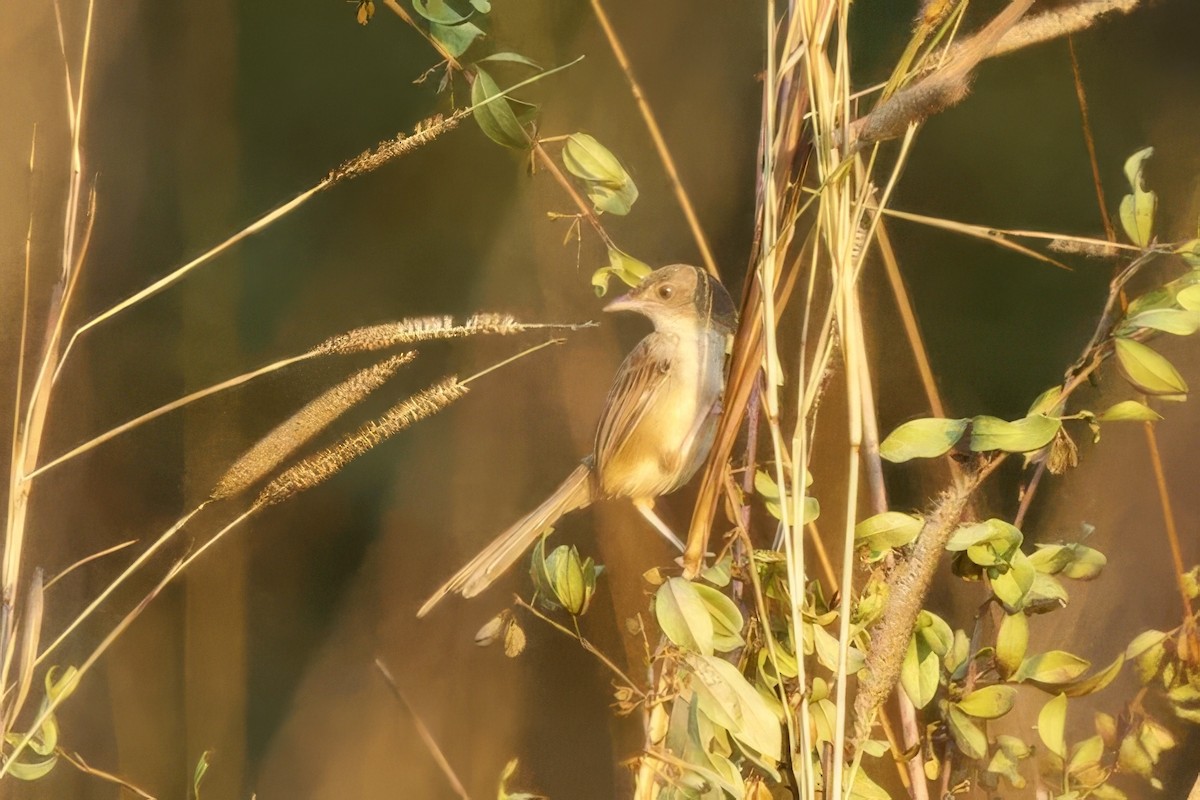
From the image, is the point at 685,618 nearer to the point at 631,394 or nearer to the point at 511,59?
the point at 631,394

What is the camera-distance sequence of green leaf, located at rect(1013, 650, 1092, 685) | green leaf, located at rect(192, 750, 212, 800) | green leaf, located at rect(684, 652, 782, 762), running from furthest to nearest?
green leaf, located at rect(192, 750, 212, 800), green leaf, located at rect(1013, 650, 1092, 685), green leaf, located at rect(684, 652, 782, 762)

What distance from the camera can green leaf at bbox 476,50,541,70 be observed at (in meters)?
0.76

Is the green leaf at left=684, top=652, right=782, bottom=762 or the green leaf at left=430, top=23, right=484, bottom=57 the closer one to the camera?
the green leaf at left=684, top=652, right=782, bottom=762

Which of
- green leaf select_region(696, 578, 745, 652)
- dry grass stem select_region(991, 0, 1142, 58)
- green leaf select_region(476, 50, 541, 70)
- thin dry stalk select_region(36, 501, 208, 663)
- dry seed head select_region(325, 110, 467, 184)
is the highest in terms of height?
green leaf select_region(476, 50, 541, 70)

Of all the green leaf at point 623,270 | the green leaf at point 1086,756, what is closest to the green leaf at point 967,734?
the green leaf at point 1086,756

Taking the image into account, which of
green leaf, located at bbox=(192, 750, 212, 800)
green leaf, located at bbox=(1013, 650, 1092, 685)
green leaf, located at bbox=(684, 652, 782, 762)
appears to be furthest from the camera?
green leaf, located at bbox=(192, 750, 212, 800)

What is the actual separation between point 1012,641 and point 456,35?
655 mm

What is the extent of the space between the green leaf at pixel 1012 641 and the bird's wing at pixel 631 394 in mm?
324

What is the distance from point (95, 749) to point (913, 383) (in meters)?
0.79

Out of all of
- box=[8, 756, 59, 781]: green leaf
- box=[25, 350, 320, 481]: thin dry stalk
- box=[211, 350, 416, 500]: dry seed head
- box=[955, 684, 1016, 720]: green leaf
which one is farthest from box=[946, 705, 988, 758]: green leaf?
box=[8, 756, 59, 781]: green leaf

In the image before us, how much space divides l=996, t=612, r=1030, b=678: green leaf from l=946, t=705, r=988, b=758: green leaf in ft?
0.17

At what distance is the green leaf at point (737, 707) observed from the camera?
2.04 ft

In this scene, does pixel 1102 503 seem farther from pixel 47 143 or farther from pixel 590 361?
pixel 47 143

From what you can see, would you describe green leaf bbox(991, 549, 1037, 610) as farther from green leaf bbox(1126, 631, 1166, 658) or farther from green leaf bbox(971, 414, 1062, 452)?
green leaf bbox(1126, 631, 1166, 658)
